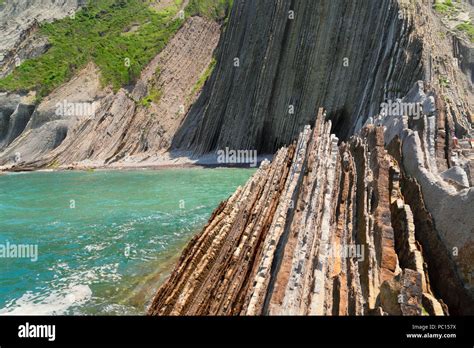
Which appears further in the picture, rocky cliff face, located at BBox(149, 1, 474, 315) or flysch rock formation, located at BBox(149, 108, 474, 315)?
rocky cliff face, located at BBox(149, 1, 474, 315)

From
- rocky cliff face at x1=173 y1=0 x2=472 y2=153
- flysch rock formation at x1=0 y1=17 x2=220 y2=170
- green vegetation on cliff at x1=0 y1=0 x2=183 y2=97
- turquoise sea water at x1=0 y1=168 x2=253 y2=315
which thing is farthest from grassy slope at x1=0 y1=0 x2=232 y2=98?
turquoise sea water at x1=0 y1=168 x2=253 y2=315

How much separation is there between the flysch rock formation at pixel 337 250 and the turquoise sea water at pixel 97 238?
2.82m

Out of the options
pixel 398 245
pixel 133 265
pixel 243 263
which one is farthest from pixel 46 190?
pixel 398 245

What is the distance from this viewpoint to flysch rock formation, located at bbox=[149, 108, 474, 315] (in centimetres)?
641

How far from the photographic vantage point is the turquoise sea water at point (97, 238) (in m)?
11.5

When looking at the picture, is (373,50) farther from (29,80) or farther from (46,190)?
(29,80)

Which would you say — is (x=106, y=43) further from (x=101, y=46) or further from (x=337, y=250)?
(x=337, y=250)

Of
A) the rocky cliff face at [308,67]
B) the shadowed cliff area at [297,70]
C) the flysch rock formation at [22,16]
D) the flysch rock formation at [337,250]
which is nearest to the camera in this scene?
the flysch rock formation at [337,250]

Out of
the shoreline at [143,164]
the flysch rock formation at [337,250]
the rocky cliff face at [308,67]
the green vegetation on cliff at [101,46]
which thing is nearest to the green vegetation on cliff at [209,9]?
the green vegetation on cliff at [101,46]

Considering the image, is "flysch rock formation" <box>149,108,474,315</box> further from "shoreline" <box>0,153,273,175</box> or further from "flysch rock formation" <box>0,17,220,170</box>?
"flysch rock formation" <box>0,17,220,170</box>

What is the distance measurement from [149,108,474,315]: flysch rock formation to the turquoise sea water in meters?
2.82

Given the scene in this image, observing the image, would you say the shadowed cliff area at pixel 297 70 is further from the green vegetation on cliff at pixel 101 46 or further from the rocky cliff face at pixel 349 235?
the green vegetation on cliff at pixel 101 46

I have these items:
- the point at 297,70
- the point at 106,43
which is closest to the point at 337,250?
→ the point at 297,70
